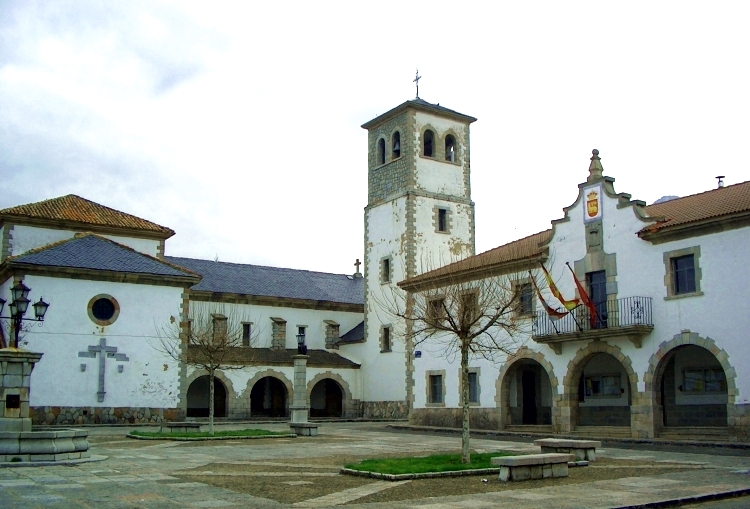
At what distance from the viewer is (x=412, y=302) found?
3275 cm

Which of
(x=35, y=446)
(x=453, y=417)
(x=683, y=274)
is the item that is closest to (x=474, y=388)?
(x=453, y=417)

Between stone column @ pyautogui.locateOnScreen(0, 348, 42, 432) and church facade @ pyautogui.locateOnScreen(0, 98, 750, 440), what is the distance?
8.32 meters

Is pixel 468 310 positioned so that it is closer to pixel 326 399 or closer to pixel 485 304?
pixel 485 304

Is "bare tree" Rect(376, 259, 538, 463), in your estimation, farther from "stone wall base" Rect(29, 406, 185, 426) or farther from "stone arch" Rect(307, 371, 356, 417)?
"stone wall base" Rect(29, 406, 185, 426)

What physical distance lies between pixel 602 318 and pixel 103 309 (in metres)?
19.7

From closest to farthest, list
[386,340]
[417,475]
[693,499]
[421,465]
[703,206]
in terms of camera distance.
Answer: [693,499] < [417,475] < [421,465] < [703,206] < [386,340]

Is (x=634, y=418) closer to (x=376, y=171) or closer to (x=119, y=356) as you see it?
(x=119, y=356)

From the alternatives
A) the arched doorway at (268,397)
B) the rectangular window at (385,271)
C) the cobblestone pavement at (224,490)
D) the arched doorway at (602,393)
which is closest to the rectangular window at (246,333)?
the arched doorway at (268,397)

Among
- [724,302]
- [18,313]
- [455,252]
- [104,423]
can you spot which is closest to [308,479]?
[18,313]

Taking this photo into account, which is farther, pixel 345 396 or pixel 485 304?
pixel 345 396

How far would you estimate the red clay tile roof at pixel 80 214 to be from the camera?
36094mm

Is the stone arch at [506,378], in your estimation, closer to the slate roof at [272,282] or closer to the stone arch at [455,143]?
the stone arch at [455,143]

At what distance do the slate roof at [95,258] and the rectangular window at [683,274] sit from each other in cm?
2014

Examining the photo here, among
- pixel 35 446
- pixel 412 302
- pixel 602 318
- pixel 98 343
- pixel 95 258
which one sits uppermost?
pixel 95 258
